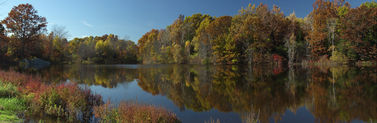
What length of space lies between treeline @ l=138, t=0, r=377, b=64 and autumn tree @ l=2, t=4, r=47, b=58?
110ft

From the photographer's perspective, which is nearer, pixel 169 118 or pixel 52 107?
pixel 169 118

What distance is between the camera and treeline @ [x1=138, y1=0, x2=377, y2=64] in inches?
1435

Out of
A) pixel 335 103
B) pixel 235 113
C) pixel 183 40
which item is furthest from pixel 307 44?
pixel 235 113

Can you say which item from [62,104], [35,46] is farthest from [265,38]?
[35,46]

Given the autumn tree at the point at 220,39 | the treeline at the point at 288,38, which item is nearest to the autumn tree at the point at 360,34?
the treeline at the point at 288,38

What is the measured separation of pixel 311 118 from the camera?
6.73 metres

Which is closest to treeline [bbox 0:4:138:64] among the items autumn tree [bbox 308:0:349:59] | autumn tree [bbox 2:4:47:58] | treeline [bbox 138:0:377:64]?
autumn tree [bbox 2:4:47:58]

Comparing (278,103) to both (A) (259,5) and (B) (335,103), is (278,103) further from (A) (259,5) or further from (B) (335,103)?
(A) (259,5)

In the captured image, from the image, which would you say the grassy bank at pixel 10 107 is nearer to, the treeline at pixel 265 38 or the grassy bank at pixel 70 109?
the grassy bank at pixel 70 109

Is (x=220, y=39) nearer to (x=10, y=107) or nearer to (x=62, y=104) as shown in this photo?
(x=62, y=104)

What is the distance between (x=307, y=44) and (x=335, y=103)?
39.8 meters

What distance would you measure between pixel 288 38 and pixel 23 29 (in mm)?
60136

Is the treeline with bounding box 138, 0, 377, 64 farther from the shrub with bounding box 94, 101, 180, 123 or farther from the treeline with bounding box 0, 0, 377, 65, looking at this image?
the shrub with bounding box 94, 101, 180, 123

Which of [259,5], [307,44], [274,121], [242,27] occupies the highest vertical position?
[259,5]
